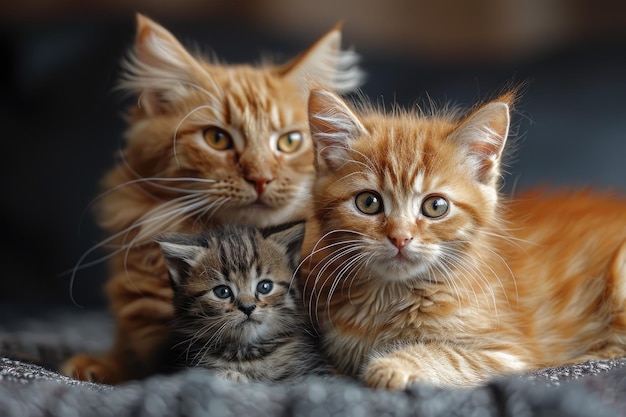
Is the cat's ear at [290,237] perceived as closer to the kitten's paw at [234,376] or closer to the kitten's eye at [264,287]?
the kitten's eye at [264,287]

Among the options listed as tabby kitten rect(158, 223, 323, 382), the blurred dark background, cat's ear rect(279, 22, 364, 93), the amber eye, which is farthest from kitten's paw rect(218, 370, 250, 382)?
the blurred dark background

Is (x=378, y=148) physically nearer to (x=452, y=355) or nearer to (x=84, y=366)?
(x=452, y=355)

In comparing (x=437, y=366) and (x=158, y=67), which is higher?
(x=158, y=67)

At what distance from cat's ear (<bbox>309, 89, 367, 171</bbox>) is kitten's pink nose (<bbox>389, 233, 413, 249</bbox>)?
0.23m

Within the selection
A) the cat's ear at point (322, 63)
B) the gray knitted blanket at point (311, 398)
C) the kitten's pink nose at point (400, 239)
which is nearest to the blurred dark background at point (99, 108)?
the cat's ear at point (322, 63)

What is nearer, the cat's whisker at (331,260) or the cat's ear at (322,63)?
the cat's whisker at (331,260)

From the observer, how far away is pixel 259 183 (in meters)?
1.55

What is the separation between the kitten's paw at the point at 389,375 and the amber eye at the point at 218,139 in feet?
2.12

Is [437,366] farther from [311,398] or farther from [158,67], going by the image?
[158,67]

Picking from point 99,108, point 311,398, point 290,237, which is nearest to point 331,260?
point 290,237

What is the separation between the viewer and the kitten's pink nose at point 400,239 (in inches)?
50.1

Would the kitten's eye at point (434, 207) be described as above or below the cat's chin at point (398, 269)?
above

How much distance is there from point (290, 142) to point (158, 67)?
0.38 m

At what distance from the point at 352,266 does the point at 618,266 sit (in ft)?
1.89
